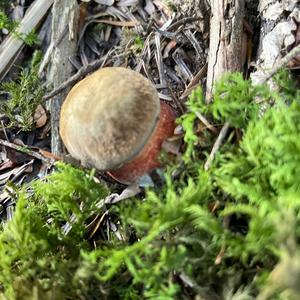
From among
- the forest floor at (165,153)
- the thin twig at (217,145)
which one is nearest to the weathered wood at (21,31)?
the forest floor at (165,153)

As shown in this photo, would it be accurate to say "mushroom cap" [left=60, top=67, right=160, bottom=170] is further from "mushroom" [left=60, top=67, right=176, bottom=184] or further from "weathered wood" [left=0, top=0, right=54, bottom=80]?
"weathered wood" [left=0, top=0, right=54, bottom=80]

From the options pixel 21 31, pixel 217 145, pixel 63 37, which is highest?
pixel 21 31

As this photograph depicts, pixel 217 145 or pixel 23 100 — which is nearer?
pixel 217 145

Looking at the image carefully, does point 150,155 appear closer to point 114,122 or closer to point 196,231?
point 114,122

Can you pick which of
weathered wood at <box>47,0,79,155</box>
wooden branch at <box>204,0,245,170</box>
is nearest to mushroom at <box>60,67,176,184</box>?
wooden branch at <box>204,0,245,170</box>

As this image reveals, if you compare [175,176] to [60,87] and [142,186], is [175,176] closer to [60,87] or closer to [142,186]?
[142,186]

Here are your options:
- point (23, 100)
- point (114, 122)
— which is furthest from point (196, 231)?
point (23, 100)
